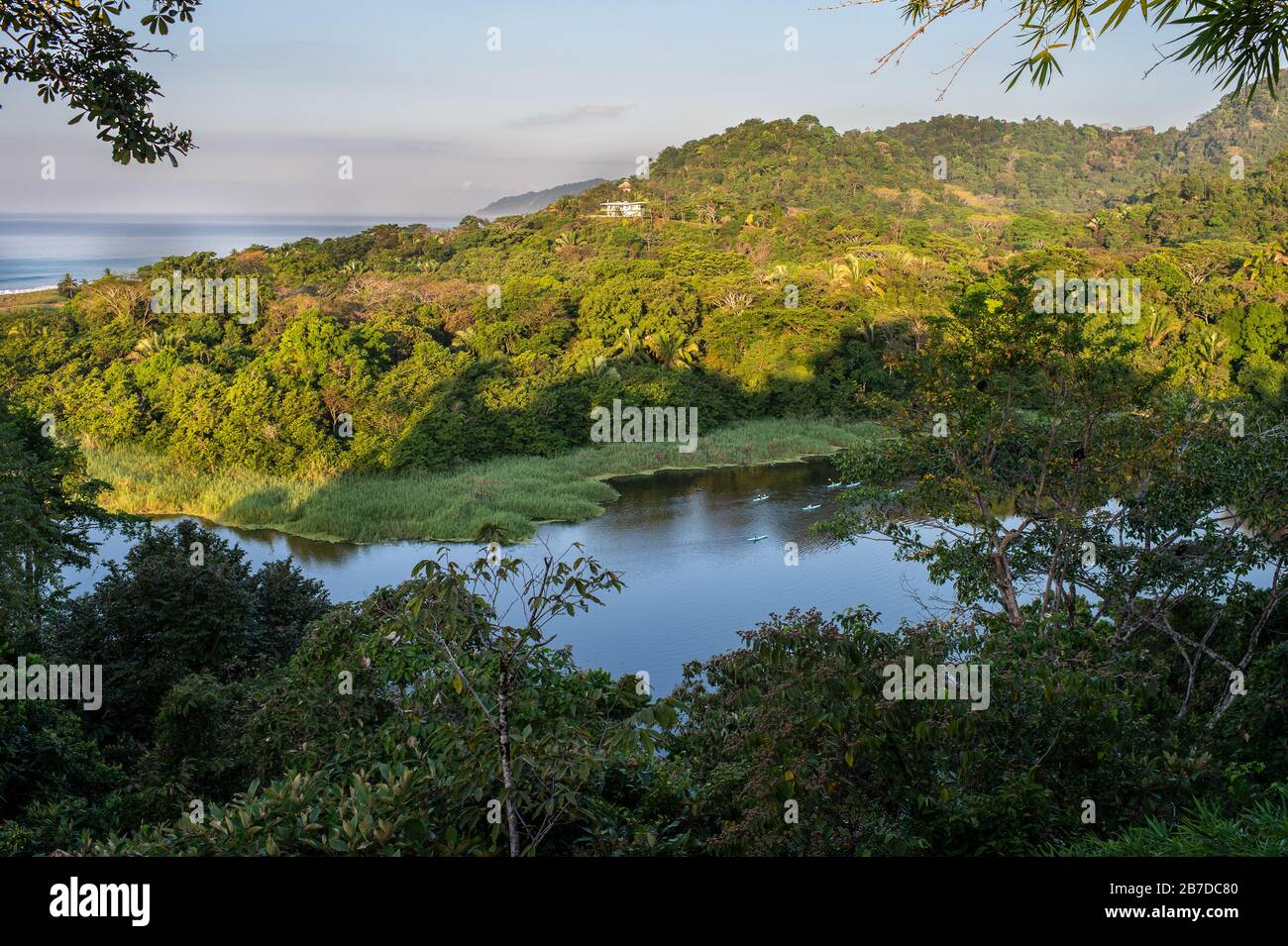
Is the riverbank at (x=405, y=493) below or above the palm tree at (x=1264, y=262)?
below

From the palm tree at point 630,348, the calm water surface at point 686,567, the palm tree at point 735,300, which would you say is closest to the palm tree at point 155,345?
the calm water surface at point 686,567

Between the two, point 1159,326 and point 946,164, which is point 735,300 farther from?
point 946,164

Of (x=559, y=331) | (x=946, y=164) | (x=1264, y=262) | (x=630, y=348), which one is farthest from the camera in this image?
(x=946, y=164)

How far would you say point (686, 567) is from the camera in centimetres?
1659

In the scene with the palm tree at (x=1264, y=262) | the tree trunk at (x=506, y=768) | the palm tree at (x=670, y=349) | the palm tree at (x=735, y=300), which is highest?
the palm tree at (x=1264, y=262)

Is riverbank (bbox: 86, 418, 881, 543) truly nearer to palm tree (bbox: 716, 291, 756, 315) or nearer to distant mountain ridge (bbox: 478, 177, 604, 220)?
palm tree (bbox: 716, 291, 756, 315)

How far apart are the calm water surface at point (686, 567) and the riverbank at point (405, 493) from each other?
0.54 m

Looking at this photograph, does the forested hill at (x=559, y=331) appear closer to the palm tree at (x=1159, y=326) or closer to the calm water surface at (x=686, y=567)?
the palm tree at (x=1159, y=326)

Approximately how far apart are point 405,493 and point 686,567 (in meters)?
7.17

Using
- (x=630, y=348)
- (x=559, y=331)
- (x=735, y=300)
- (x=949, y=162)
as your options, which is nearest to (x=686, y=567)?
(x=630, y=348)

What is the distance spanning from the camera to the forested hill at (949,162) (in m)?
60.3

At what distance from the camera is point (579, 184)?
276 ft
